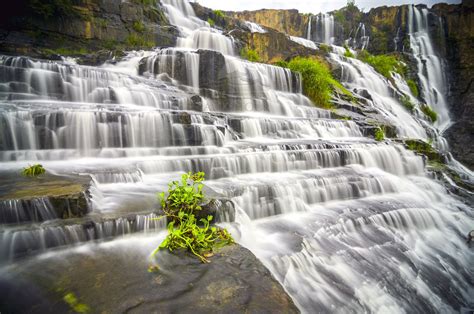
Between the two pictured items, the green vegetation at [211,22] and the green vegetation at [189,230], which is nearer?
the green vegetation at [189,230]

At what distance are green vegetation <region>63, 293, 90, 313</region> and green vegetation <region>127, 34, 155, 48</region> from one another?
1732 centimetres

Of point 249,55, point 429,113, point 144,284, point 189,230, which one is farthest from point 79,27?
point 429,113

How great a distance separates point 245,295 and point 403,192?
685 centimetres

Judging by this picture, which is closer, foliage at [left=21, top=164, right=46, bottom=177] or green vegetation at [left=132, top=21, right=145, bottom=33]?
foliage at [left=21, top=164, right=46, bottom=177]

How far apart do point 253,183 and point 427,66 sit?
2489cm

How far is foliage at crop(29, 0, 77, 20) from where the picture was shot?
14.1 meters

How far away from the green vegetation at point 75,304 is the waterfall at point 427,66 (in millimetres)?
23016

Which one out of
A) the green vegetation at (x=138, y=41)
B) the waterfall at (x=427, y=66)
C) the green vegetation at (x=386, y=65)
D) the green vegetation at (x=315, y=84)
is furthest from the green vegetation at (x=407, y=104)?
the green vegetation at (x=138, y=41)

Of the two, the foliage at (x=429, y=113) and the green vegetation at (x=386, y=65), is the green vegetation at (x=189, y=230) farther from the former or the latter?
the green vegetation at (x=386, y=65)

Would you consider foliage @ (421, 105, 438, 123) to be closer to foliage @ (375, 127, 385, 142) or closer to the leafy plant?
the leafy plant

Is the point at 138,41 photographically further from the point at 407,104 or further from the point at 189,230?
the point at 407,104

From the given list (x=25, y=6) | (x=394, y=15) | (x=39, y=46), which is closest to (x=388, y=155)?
(x=39, y=46)

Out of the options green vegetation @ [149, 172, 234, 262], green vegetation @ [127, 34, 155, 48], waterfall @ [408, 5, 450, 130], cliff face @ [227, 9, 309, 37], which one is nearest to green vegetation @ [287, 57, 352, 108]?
green vegetation @ [127, 34, 155, 48]

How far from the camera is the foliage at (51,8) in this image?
46.3ft
